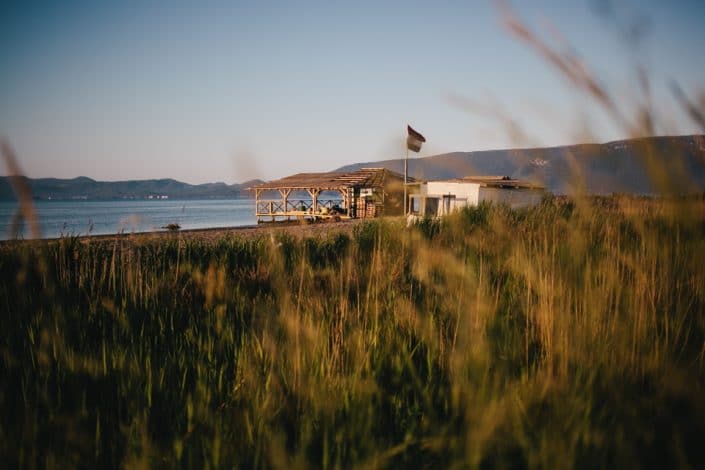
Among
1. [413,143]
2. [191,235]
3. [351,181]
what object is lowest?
[191,235]

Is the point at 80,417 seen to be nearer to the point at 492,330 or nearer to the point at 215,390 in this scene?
the point at 215,390

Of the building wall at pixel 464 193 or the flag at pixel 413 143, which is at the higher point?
the flag at pixel 413 143

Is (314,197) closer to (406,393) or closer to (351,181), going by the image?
(351,181)

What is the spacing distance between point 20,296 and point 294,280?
5.95 ft

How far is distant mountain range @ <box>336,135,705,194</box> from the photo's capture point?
3.53 ft

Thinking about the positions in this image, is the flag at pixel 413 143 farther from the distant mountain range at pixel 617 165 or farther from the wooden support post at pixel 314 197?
the wooden support post at pixel 314 197

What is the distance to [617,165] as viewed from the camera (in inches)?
56.9

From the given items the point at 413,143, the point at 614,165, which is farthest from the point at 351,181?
the point at 614,165

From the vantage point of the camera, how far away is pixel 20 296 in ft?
8.73

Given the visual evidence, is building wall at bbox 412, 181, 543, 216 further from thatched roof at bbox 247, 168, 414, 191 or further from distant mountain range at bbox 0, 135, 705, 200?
distant mountain range at bbox 0, 135, 705, 200

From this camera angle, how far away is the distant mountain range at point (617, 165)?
3.53 ft

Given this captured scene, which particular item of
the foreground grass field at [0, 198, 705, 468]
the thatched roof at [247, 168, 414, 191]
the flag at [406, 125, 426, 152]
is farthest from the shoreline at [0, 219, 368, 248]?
the thatched roof at [247, 168, 414, 191]

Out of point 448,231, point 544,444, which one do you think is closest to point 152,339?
point 544,444

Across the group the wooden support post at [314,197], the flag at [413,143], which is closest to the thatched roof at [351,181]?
the wooden support post at [314,197]
